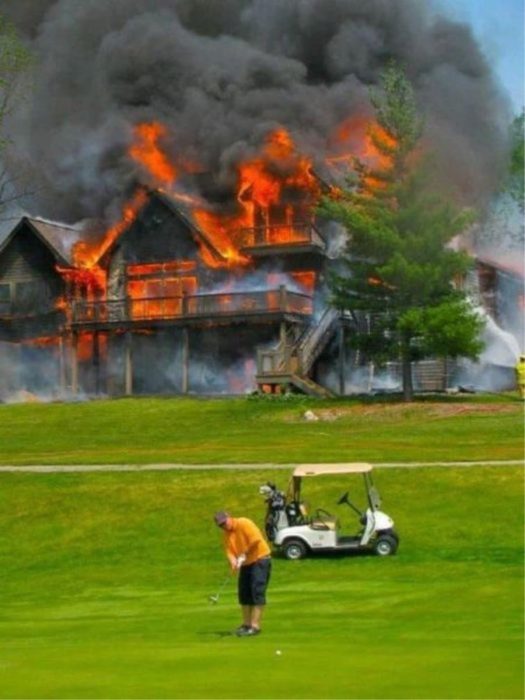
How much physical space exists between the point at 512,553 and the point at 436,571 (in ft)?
6.55

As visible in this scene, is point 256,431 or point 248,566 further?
point 256,431

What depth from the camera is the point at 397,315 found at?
50031 millimetres

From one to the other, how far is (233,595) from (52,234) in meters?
48.2

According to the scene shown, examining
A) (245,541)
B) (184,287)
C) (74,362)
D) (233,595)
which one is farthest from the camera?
(184,287)

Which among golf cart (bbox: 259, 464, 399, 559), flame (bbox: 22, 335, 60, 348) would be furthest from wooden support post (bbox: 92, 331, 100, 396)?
golf cart (bbox: 259, 464, 399, 559)

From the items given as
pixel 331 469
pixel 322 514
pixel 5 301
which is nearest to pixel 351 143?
pixel 5 301

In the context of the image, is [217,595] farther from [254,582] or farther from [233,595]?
[254,582]

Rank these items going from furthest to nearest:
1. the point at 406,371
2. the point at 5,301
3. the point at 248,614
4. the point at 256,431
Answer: the point at 5,301
the point at 406,371
the point at 256,431
the point at 248,614

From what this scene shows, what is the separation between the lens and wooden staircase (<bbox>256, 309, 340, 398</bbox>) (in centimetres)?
5416

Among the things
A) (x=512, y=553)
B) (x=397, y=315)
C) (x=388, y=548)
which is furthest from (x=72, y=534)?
(x=397, y=315)

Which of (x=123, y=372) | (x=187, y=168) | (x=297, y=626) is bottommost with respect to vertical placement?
(x=297, y=626)

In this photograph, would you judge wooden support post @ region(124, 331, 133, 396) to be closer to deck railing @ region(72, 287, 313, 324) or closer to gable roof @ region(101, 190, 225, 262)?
deck railing @ region(72, 287, 313, 324)

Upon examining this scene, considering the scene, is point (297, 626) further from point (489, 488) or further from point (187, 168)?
point (187, 168)

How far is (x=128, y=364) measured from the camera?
200ft
